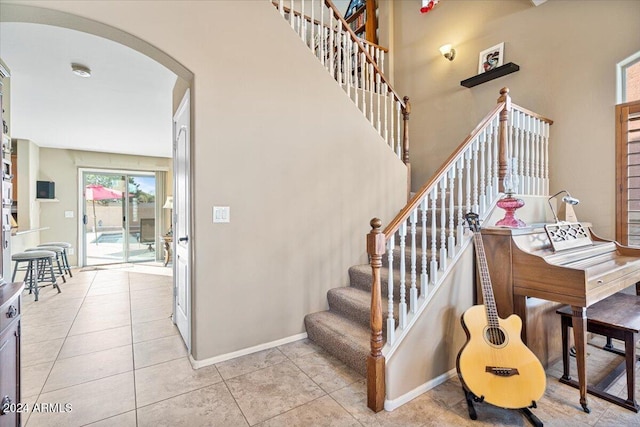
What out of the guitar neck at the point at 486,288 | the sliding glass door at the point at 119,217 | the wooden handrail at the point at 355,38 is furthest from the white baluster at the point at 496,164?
the sliding glass door at the point at 119,217

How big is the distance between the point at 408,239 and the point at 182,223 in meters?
2.24

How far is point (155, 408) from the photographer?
188 centimetres

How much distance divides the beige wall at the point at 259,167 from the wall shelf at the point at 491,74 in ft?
5.59

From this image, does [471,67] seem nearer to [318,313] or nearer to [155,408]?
[318,313]

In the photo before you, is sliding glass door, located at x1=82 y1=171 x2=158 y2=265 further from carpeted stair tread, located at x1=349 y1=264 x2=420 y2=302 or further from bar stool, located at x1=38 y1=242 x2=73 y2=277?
carpeted stair tread, located at x1=349 y1=264 x2=420 y2=302

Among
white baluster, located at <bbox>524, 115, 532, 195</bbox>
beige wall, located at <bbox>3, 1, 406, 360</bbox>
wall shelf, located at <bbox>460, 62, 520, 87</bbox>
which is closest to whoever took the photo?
beige wall, located at <bbox>3, 1, 406, 360</bbox>

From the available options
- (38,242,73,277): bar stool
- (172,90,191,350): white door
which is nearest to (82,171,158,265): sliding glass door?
(38,242,73,277): bar stool

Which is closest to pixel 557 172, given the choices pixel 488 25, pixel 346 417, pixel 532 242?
pixel 532 242

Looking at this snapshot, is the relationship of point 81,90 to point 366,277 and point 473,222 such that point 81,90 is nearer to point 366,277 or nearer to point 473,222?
point 366,277

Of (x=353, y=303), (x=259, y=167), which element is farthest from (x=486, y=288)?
(x=259, y=167)

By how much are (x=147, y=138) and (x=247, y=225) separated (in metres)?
4.48

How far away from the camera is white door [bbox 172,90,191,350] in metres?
2.55

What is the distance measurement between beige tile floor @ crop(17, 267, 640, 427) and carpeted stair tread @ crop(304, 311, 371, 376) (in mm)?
81

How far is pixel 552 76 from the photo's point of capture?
10.5 ft
